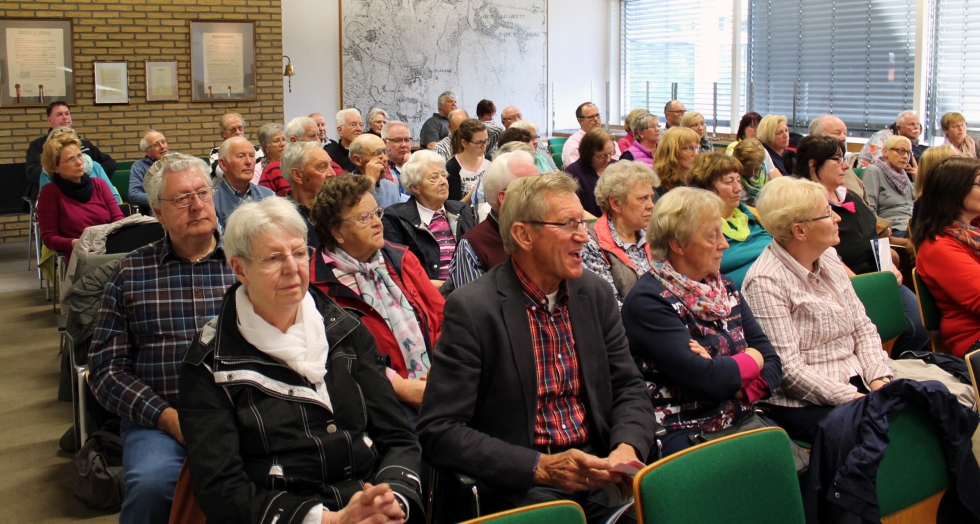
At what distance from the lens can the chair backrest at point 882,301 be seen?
11.1 feet

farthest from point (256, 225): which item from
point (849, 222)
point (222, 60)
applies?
point (222, 60)

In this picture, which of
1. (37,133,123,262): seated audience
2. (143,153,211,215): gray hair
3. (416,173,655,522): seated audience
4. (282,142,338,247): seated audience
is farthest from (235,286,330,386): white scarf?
(37,133,123,262): seated audience

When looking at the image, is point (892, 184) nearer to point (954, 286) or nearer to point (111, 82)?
point (954, 286)

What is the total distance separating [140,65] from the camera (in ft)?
30.2

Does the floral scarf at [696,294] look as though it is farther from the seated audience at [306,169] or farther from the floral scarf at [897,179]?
the floral scarf at [897,179]

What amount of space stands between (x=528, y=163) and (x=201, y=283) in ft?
5.00

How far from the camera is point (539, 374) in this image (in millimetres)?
2229

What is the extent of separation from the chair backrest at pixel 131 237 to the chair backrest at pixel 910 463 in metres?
3.25

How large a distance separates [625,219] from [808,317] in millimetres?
945

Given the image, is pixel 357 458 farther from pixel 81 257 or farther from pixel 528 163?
pixel 81 257

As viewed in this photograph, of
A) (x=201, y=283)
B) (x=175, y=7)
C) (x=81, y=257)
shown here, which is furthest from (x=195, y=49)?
(x=201, y=283)

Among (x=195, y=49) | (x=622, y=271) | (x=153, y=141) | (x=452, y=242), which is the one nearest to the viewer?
(x=622, y=271)

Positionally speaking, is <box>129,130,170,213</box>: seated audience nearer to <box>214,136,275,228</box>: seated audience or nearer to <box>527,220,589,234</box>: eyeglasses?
<box>214,136,275,228</box>: seated audience

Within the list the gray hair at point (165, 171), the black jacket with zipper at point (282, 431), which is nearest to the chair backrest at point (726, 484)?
the black jacket with zipper at point (282, 431)
